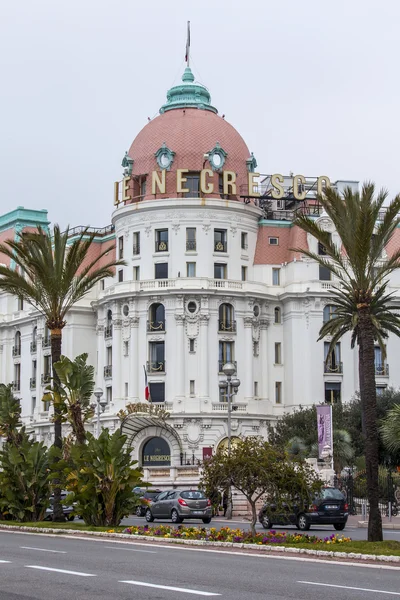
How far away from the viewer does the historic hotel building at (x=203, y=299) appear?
7812 centimetres

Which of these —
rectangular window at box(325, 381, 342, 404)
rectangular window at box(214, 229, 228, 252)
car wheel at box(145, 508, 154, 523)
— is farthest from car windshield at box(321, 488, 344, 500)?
rectangular window at box(214, 229, 228, 252)

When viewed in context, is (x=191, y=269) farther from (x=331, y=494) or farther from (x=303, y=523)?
(x=303, y=523)

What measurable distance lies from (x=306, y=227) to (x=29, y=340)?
62.6 metres

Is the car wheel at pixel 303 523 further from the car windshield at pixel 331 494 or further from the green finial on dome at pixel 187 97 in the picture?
the green finial on dome at pixel 187 97

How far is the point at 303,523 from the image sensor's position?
39125mm

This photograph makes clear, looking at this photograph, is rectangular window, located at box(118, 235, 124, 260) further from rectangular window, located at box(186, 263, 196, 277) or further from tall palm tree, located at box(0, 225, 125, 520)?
tall palm tree, located at box(0, 225, 125, 520)

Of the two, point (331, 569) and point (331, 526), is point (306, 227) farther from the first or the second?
point (331, 526)

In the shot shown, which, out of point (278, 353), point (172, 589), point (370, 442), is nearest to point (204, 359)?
point (278, 353)

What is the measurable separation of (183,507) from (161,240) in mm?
39031

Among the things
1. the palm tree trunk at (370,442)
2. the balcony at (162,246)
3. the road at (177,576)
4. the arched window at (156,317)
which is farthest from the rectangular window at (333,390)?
the road at (177,576)

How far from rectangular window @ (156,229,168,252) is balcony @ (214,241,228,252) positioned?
12.0 ft

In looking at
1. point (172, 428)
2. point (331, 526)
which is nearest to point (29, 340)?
point (172, 428)

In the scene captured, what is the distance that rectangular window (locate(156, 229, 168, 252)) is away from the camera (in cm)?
7975

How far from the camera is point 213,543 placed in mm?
28031
